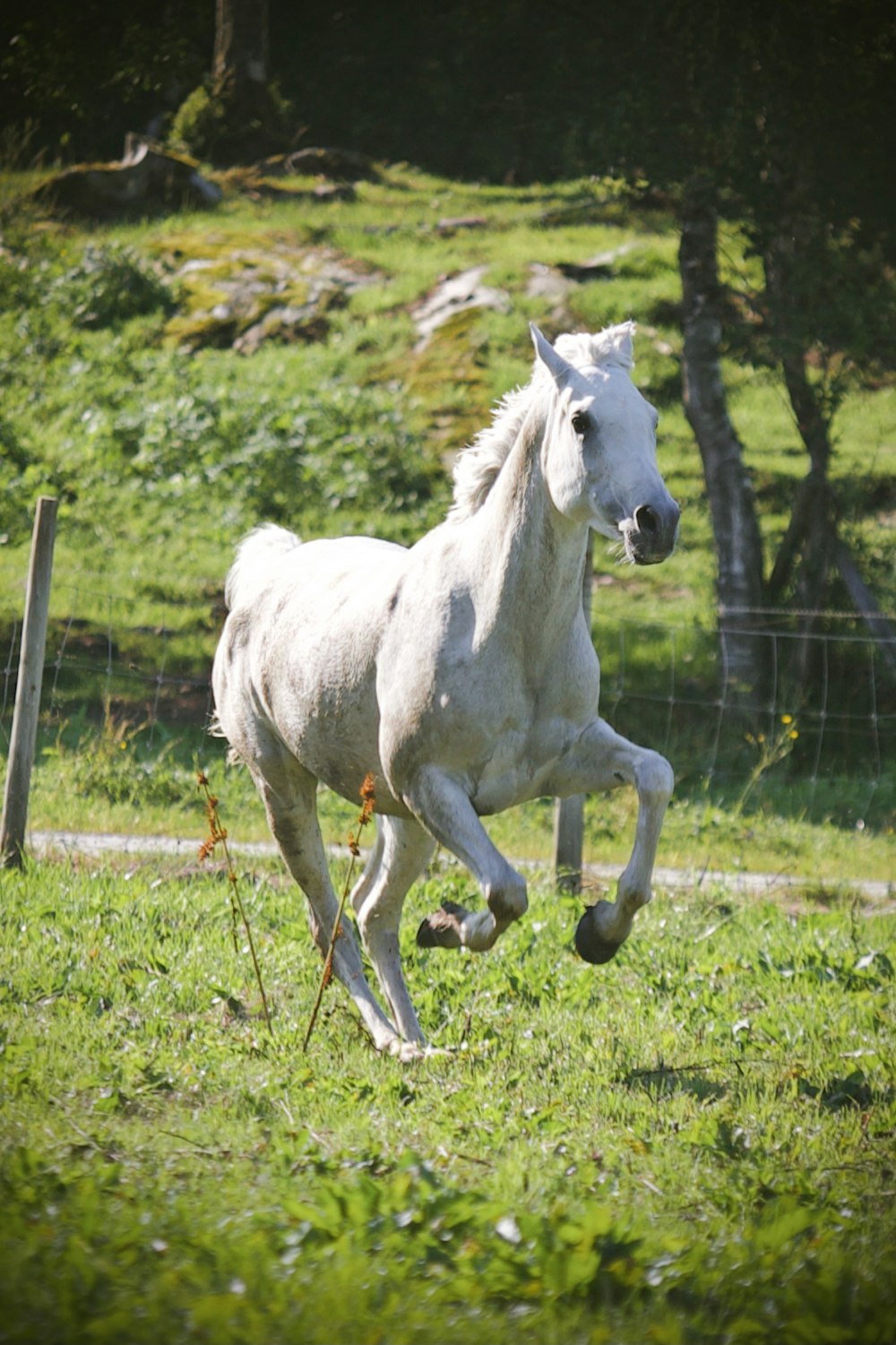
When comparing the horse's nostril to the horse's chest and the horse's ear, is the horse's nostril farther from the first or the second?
the horse's chest

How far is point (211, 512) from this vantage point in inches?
589

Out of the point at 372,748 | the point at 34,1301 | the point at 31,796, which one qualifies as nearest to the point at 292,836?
the point at 372,748

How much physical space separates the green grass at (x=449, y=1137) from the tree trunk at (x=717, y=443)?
5.68 metres

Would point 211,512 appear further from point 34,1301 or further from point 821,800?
point 34,1301

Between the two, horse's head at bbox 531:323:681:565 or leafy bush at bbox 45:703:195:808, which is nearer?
horse's head at bbox 531:323:681:565

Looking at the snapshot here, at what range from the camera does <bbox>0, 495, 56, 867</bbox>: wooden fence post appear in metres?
8.03

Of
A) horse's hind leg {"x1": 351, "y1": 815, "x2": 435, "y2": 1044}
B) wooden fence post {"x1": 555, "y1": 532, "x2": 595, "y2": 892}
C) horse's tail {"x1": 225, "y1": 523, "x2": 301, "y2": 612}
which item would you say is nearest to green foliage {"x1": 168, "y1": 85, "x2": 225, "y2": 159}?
wooden fence post {"x1": 555, "y1": 532, "x2": 595, "y2": 892}

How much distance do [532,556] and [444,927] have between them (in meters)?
1.29

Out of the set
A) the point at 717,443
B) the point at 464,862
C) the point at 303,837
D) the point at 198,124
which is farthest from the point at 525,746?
the point at 198,124

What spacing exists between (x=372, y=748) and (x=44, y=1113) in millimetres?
1751

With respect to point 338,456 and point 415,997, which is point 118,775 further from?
point 338,456

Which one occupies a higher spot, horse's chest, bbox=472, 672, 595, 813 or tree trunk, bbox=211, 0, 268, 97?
tree trunk, bbox=211, 0, 268, 97

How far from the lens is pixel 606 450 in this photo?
436 centimetres

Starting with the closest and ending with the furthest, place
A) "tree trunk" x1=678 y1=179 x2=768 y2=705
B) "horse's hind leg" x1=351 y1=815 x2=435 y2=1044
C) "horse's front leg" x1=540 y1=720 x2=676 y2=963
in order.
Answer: "horse's front leg" x1=540 y1=720 x2=676 y2=963 < "horse's hind leg" x1=351 y1=815 x2=435 y2=1044 < "tree trunk" x1=678 y1=179 x2=768 y2=705
